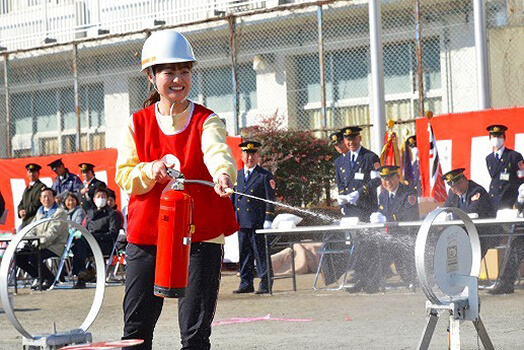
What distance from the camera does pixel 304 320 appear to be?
32.2 feet

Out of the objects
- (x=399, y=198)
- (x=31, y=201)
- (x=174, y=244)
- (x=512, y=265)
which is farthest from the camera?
(x=31, y=201)

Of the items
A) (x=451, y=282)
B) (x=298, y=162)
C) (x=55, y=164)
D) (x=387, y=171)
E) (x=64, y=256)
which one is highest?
(x=55, y=164)

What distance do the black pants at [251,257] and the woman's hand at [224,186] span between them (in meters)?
8.01

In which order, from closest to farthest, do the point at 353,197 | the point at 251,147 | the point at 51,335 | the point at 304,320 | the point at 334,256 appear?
the point at 51,335 < the point at 304,320 < the point at 353,197 < the point at 251,147 < the point at 334,256

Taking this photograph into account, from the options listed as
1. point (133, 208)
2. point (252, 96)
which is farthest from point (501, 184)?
point (252, 96)

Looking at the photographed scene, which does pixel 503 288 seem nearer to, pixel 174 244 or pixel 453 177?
pixel 453 177

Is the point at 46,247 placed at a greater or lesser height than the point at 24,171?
lesser

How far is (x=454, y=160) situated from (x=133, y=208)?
916 centimetres

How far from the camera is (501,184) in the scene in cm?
1260

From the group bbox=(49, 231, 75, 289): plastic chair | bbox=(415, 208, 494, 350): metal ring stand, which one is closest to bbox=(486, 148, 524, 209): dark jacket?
bbox=(49, 231, 75, 289): plastic chair

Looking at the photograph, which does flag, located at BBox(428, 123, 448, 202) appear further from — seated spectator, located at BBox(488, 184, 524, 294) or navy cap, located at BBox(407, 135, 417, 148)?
seated spectator, located at BBox(488, 184, 524, 294)

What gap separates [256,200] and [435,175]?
7.90ft

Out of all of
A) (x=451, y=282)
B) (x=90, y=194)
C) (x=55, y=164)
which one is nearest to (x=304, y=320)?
(x=451, y=282)

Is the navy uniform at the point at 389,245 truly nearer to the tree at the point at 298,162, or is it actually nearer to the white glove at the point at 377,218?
the white glove at the point at 377,218
